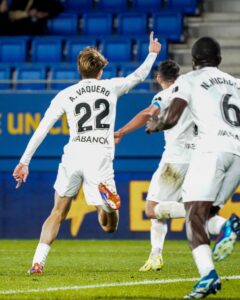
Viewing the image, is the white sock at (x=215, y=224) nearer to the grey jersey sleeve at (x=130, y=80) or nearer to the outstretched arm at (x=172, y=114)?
the outstretched arm at (x=172, y=114)

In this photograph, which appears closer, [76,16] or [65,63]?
[65,63]

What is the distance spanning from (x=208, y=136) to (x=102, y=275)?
253 centimetres

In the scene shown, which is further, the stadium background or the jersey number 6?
the stadium background

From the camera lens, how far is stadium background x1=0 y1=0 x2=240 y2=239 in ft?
54.7

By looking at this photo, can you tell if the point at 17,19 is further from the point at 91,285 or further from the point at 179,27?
the point at 91,285

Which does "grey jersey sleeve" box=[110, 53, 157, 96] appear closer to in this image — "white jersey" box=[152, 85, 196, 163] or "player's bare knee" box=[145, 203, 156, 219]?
"white jersey" box=[152, 85, 196, 163]

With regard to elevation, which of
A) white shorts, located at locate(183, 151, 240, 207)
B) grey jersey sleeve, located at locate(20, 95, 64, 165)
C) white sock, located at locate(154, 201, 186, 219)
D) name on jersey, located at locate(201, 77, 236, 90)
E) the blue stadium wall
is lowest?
the blue stadium wall

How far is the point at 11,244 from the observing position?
1545 cm

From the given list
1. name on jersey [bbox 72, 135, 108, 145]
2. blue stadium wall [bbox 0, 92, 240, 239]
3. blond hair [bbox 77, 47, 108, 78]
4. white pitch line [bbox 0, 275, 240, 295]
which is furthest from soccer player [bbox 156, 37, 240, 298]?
blue stadium wall [bbox 0, 92, 240, 239]

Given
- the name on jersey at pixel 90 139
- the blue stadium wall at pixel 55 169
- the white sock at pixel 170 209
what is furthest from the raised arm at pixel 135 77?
the blue stadium wall at pixel 55 169

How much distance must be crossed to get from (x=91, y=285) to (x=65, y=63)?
9.93m

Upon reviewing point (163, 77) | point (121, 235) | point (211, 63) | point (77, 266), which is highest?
point (211, 63)

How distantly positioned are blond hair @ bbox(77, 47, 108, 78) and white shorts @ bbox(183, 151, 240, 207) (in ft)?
7.44

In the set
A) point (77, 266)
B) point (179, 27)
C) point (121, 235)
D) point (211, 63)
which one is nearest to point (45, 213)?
point (121, 235)
